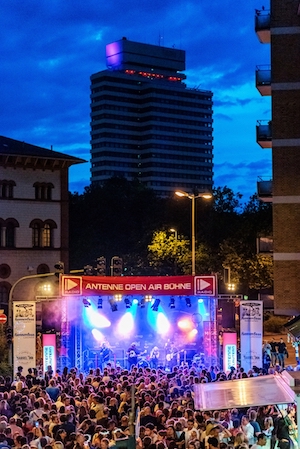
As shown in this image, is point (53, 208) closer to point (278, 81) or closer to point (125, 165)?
point (278, 81)

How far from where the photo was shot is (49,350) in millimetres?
31125

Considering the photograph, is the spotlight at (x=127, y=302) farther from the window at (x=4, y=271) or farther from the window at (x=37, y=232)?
the window at (x=37, y=232)

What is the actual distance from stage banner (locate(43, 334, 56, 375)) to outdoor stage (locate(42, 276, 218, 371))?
1.02m

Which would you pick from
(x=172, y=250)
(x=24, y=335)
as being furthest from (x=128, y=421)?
(x=172, y=250)

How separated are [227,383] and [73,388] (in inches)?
294

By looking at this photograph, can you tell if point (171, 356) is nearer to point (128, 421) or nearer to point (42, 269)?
point (128, 421)

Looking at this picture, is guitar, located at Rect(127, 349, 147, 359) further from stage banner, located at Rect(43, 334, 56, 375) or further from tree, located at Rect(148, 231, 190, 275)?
tree, located at Rect(148, 231, 190, 275)

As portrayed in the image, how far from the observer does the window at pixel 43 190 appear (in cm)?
5366

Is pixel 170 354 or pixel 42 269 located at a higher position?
pixel 42 269

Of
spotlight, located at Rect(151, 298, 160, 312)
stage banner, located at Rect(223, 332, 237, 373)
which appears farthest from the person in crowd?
spotlight, located at Rect(151, 298, 160, 312)

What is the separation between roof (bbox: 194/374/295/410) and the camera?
1266 cm

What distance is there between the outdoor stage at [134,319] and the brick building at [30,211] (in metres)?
16.6

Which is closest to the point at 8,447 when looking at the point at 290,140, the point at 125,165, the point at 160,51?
the point at 290,140

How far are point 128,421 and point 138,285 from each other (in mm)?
17598
